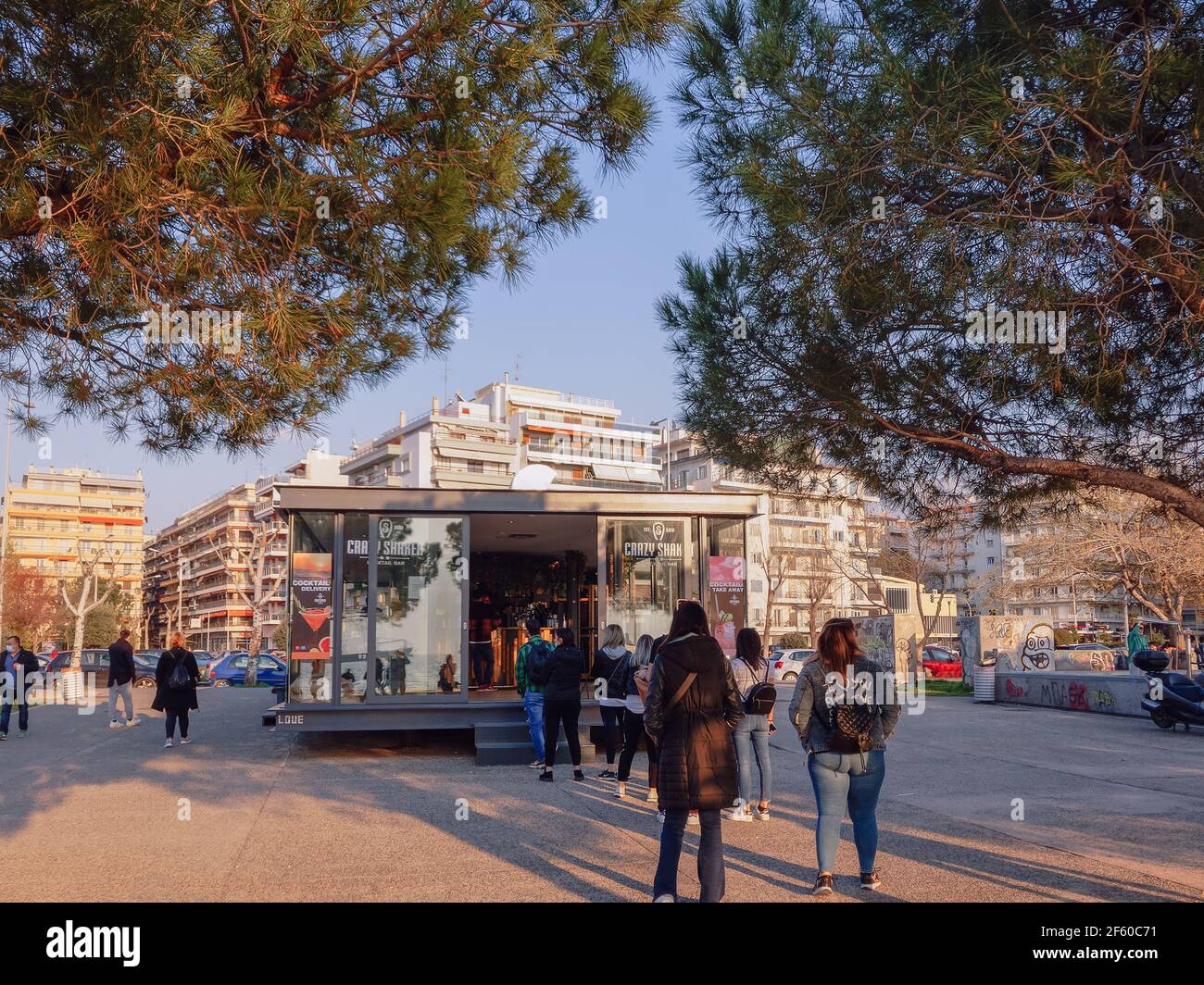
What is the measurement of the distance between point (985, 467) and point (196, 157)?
6018mm

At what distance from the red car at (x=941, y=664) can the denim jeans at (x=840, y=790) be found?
1448 inches

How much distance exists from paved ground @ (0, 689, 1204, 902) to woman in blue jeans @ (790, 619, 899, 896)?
0.34 m

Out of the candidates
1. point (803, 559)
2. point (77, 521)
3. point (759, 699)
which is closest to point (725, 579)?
point (759, 699)

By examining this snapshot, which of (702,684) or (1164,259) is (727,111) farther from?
(702,684)

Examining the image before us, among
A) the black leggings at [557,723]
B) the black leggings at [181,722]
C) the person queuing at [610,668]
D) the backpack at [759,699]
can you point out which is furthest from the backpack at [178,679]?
the backpack at [759,699]

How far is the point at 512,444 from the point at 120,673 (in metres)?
65.2

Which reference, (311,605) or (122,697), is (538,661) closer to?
(311,605)

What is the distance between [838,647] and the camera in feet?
20.4

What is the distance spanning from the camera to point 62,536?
11288 cm

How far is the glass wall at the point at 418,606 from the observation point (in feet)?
45.5

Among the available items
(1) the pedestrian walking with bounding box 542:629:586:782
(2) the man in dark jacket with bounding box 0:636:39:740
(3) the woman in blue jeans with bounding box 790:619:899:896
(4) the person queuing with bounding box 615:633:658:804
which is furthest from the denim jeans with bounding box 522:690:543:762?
(2) the man in dark jacket with bounding box 0:636:39:740

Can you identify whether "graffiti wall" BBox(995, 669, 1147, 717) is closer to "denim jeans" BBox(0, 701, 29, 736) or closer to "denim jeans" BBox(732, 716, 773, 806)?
"denim jeans" BBox(732, 716, 773, 806)
